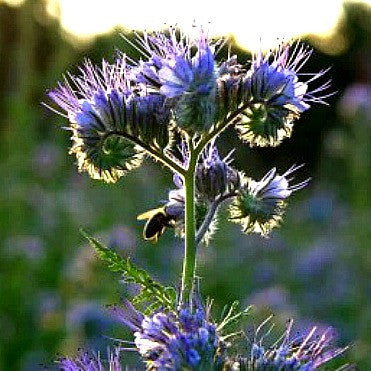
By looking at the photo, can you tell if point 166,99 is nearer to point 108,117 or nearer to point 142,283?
point 108,117

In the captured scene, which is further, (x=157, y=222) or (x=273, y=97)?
(x=157, y=222)

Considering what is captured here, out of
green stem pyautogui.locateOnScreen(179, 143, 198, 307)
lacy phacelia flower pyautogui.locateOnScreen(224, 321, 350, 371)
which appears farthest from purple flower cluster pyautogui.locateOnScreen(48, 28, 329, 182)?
lacy phacelia flower pyautogui.locateOnScreen(224, 321, 350, 371)

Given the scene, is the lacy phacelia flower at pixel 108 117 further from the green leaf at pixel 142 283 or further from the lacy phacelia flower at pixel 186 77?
the green leaf at pixel 142 283

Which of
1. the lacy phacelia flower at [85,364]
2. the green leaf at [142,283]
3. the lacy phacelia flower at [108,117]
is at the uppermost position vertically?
the lacy phacelia flower at [108,117]

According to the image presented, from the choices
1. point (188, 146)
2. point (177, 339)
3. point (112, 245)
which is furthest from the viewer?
point (112, 245)

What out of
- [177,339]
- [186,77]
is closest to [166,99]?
[186,77]

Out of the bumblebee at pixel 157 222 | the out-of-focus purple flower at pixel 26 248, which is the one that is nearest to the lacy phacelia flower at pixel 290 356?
the bumblebee at pixel 157 222

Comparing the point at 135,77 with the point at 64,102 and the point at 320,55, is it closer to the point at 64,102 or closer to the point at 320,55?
the point at 64,102

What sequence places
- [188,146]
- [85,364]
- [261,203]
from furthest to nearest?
[261,203], [188,146], [85,364]
